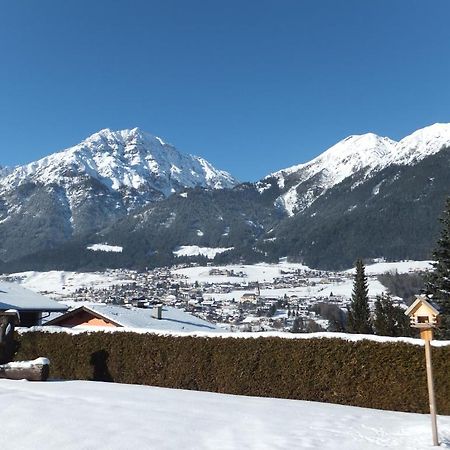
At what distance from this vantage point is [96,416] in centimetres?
1209

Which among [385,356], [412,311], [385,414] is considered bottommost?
[385,414]

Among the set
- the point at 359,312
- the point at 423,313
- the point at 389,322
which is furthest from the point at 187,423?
the point at 359,312

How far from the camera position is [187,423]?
12.0m

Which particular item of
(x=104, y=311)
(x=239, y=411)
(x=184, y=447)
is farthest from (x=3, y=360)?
(x=104, y=311)

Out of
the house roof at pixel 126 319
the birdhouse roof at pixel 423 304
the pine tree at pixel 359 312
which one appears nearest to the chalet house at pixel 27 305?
the house roof at pixel 126 319

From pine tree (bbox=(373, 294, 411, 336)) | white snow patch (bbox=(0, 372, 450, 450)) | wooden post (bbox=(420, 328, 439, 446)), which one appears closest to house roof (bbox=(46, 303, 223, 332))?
pine tree (bbox=(373, 294, 411, 336))

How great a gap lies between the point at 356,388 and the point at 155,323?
26.2 metres

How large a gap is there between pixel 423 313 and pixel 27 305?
3377cm

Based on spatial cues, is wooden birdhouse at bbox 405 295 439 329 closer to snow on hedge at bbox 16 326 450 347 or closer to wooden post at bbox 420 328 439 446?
wooden post at bbox 420 328 439 446

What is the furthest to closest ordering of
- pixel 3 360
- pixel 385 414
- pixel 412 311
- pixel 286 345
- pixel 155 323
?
pixel 155 323 < pixel 3 360 < pixel 286 345 < pixel 385 414 < pixel 412 311

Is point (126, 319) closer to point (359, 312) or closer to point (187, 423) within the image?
point (187, 423)

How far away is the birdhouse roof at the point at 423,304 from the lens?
11703mm

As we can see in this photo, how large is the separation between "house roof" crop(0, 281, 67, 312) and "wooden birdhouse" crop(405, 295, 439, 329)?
3186 cm

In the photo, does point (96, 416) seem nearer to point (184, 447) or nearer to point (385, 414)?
point (184, 447)
